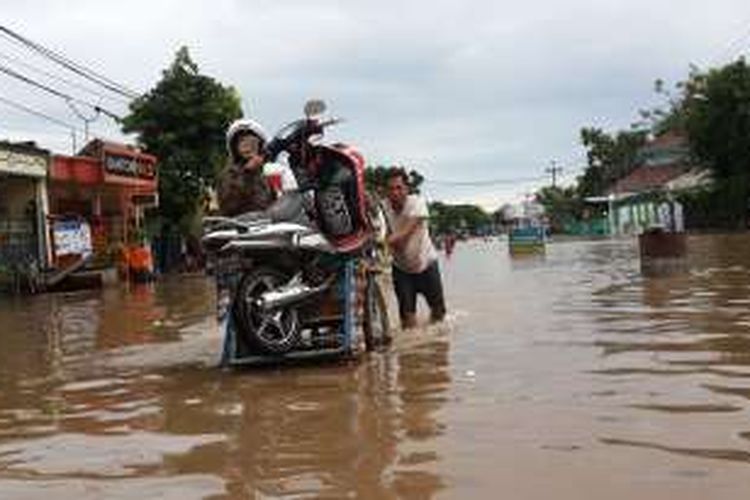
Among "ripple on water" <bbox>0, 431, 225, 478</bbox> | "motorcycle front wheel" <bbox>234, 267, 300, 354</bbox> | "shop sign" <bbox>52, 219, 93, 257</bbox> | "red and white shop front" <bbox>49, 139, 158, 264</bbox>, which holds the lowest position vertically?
"ripple on water" <bbox>0, 431, 225, 478</bbox>

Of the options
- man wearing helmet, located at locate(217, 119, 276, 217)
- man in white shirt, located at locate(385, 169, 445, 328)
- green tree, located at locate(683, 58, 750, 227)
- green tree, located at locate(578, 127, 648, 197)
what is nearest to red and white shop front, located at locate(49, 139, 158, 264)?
man in white shirt, located at locate(385, 169, 445, 328)

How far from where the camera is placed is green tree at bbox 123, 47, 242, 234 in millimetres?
44281

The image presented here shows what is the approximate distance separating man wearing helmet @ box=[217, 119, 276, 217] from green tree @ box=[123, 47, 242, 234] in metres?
33.7

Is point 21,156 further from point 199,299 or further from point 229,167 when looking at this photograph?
point 229,167

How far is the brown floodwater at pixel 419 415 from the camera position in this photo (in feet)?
18.9

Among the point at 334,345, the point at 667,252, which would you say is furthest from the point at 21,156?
the point at 334,345

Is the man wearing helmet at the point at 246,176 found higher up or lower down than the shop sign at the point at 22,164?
lower down

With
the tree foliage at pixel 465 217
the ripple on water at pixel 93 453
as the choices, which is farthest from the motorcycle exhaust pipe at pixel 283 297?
the tree foliage at pixel 465 217

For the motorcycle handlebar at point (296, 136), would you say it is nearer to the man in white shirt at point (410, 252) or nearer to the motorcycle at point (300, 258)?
the motorcycle at point (300, 258)

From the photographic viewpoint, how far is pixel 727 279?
719 inches

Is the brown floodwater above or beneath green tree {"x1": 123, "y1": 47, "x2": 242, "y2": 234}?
beneath

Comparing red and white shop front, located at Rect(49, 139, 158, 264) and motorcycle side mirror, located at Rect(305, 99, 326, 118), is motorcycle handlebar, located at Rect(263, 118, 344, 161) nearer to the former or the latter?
motorcycle side mirror, located at Rect(305, 99, 326, 118)

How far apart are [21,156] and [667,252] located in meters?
17.0

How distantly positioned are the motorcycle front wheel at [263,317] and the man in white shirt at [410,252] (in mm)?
2210
